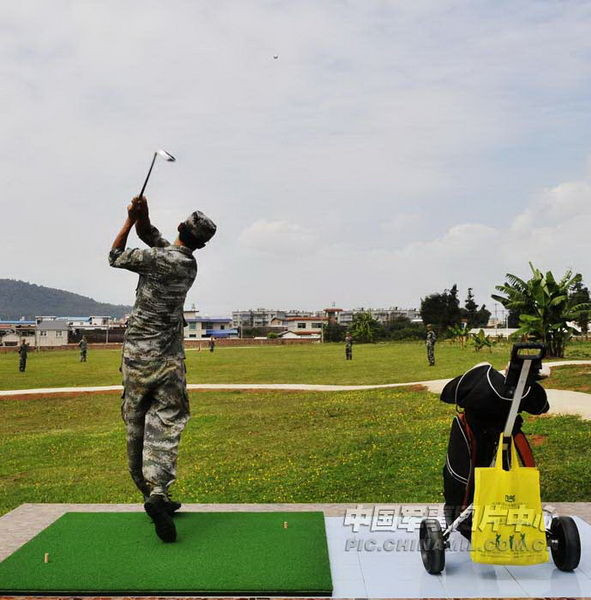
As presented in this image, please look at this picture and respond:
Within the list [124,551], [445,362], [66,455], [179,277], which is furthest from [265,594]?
[445,362]

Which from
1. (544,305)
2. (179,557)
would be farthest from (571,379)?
(179,557)

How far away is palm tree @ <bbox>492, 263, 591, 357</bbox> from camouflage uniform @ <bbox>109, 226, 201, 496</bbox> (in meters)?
25.1

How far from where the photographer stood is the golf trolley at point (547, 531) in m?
4.72

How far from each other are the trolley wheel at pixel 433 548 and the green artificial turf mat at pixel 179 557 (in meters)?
0.67

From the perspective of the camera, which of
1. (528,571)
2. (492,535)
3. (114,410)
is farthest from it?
(114,410)

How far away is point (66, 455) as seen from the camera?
12594 mm

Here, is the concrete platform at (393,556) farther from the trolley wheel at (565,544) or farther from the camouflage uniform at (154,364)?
the camouflage uniform at (154,364)

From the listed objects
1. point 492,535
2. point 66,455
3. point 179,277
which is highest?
point 179,277

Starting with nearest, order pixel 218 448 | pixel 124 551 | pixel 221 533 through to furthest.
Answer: pixel 124 551 → pixel 221 533 → pixel 218 448

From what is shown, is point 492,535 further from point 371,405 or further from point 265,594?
point 371,405

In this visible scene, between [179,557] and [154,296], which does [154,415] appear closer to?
[154,296]

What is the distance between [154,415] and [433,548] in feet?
7.42

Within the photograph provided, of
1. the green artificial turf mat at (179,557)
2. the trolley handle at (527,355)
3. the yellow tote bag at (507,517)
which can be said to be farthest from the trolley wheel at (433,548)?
the trolley handle at (527,355)

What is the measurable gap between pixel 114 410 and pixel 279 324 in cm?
15093
